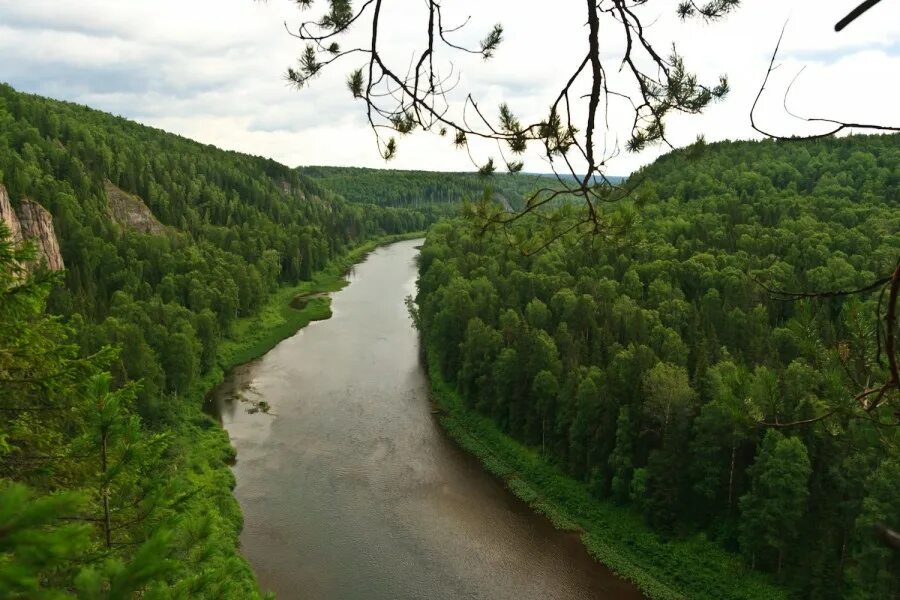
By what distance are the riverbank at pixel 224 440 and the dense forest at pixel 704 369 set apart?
7.58m

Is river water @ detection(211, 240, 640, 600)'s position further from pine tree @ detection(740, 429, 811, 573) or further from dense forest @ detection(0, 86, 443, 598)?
pine tree @ detection(740, 429, 811, 573)

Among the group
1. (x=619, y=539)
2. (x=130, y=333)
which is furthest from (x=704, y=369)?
(x=130, y=333)

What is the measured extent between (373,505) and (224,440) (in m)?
9.44

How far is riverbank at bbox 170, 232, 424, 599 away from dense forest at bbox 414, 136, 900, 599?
24.9 feet

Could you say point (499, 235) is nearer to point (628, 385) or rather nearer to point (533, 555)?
point (533, 555)

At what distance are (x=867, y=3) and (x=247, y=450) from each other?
30.6 metres

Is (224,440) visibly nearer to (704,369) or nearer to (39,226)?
(704,369)

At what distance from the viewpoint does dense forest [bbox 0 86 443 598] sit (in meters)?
5.58

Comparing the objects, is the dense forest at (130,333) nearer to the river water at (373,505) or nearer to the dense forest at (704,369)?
the river water at (373,505)

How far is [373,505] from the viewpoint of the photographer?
2489 centimetres

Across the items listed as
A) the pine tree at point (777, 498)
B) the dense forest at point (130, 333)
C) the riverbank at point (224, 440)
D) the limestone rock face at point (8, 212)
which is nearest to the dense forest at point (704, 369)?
the pine tree at point (777, 498)

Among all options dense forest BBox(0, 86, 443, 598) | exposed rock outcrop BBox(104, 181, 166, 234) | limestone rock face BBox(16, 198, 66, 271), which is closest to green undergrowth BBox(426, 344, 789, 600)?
dense forest BBox(0, 86, 443, 598)

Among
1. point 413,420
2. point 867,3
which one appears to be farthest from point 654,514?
point 867,3

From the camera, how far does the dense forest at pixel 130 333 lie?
18.3 ft
